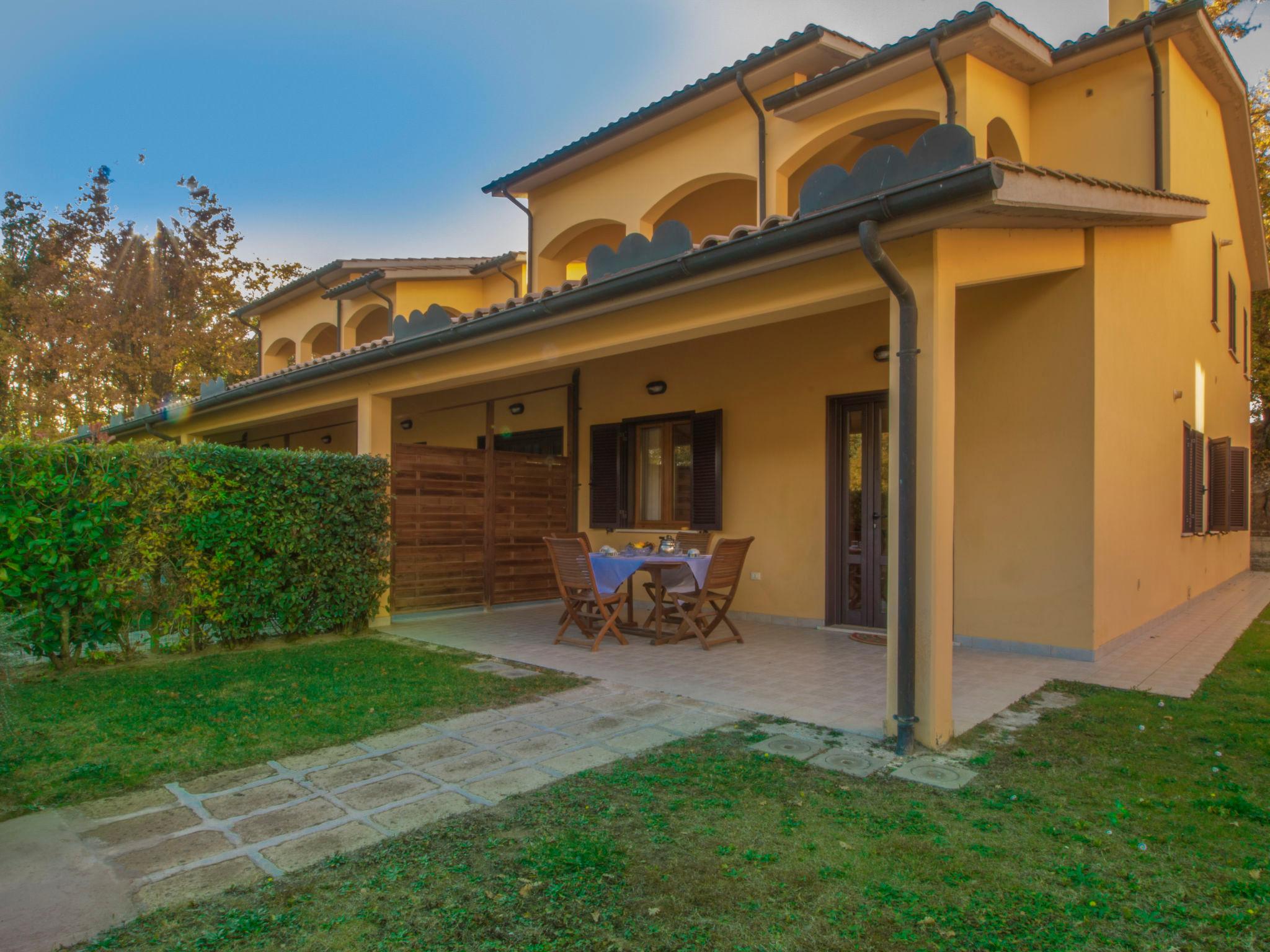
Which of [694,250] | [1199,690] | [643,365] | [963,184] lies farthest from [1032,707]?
[643,365]

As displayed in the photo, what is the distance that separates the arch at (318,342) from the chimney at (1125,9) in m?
14.8

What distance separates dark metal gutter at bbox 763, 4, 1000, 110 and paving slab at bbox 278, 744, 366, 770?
7.39 m

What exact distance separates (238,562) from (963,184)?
655 cm

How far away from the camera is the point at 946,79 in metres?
6.94

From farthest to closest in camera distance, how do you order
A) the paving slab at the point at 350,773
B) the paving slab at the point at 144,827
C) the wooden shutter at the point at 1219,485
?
the wooden shutter at the point at 1219,485
the paving slab at the point at 350,773
the paving slab at the point at 144,827

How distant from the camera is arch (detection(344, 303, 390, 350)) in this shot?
15820mm

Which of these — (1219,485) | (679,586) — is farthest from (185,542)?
(1219,485)

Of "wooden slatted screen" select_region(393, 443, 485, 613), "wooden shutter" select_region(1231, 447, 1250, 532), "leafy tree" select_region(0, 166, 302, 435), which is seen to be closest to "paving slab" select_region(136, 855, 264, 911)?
"wooden slatted screen" select_region(393, 443, 485, 613)

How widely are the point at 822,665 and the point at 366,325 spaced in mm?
13701

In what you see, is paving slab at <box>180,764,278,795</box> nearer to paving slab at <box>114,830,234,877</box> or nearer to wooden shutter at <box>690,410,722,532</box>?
paving slab at <box>114,830,234,877</box>

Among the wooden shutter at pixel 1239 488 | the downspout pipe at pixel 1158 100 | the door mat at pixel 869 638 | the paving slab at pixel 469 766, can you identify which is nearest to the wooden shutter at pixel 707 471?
the door mat at pixel 869 638

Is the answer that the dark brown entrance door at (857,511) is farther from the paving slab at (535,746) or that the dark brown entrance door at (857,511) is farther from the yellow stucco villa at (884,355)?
the paving slab at (535,746)

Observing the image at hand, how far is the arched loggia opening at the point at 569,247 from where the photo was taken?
37.1 feet

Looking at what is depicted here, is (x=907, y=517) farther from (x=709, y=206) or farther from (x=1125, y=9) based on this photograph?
(x=1125, y=9)
